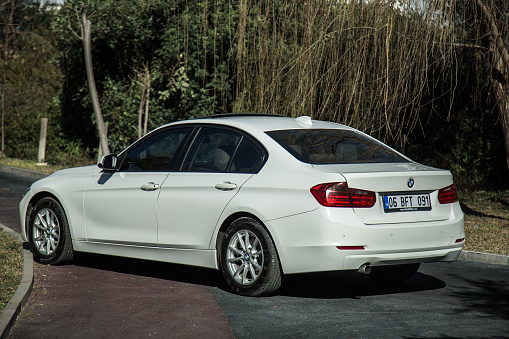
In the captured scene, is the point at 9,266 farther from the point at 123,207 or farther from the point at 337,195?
the point at 337,195

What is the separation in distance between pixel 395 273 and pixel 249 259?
5.80 ft

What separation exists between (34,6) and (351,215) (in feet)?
127

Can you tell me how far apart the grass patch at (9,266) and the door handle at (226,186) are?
6.60 feet

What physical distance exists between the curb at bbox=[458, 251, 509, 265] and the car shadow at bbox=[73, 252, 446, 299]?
1.53 meters

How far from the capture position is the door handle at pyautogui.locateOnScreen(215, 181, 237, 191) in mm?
7043

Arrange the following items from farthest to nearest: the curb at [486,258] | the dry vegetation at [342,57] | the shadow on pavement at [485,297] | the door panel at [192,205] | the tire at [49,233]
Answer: the dry vegetation at [342,57]
the curb at [486,258]
the tire at [49,233]
the door panel at [192,205]
the shadow on pavement at [485,297]

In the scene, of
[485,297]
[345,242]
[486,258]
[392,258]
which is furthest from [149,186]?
[486,258]

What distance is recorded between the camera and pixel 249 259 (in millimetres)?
6930

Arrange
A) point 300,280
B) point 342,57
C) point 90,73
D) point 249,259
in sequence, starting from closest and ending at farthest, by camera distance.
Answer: point 249,259 < point 300,280 < point 342,57 < point 90,73

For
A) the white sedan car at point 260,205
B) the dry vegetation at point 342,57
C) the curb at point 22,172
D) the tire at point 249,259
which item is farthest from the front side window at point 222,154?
the curb at point 22,172

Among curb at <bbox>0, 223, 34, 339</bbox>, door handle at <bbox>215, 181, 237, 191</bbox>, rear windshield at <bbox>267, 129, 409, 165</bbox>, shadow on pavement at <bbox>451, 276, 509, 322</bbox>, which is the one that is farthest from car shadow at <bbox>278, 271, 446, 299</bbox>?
curb at <bbox>0, 223, 34, 339</bbox>

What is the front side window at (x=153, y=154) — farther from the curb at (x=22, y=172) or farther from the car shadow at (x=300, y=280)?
the curb at (x=22, y=172)

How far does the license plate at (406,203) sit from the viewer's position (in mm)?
6566

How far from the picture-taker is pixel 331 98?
36.4ft
